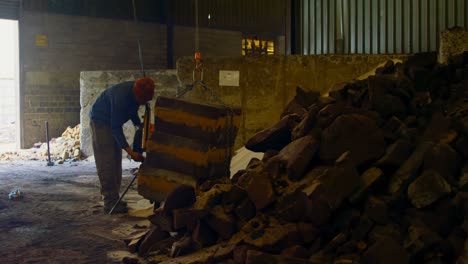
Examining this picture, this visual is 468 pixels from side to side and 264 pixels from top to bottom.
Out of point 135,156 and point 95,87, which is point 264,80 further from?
point 95,87

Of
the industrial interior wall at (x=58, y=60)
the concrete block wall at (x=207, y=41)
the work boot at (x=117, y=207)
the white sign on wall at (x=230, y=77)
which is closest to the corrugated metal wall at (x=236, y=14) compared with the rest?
the concrete block wall at (x=207, y=41)

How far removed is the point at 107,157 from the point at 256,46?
39.0 feet

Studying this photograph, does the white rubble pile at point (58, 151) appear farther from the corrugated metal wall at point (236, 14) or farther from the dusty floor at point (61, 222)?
the corrugated metal wall at point (236, 14)

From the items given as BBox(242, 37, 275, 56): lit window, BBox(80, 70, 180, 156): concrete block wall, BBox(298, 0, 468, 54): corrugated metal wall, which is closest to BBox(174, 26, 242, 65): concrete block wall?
BBox(242, 37, 275, 56): lit window

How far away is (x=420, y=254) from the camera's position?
3482 millimetres

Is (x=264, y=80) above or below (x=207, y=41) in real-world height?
below

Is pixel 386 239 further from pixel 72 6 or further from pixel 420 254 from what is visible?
pixel 72 6

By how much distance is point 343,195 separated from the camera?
3863mm

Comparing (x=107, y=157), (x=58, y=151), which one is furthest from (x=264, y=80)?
(x=58, y=151)

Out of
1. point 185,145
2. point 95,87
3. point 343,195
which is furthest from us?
point 95,87

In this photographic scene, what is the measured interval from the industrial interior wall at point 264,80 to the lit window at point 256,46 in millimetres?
8860

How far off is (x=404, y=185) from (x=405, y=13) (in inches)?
184

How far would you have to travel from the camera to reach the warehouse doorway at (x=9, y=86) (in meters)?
13.2

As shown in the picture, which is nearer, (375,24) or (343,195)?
(343,195)
